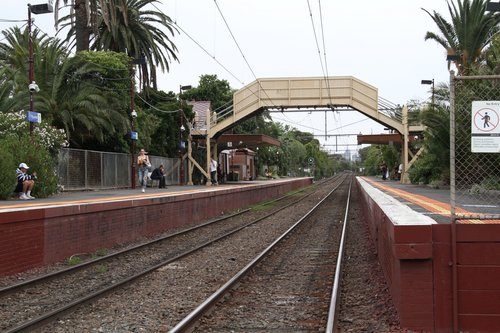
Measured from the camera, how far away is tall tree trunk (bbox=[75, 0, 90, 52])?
97.4 ft

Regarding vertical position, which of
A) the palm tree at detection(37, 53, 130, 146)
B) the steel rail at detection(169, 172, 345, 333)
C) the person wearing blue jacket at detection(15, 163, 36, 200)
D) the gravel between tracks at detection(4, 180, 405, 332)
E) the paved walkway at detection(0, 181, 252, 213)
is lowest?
the gravel between tracks at detection(4, 180, 405, 332)

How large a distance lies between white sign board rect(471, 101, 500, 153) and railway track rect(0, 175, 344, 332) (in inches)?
212

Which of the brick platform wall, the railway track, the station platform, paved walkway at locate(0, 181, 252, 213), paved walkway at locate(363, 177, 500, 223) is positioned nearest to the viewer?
the station platform

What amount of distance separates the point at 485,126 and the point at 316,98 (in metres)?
27.0

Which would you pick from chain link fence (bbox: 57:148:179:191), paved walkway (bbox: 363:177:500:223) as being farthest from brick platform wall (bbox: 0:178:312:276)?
paved walkway (bbox: 363:177:500:223)

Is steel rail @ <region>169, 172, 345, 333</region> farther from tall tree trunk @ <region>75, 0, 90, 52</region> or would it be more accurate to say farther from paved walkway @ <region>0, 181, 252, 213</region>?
tall tree trunk @ <region>75, 0, 90, 52</region>

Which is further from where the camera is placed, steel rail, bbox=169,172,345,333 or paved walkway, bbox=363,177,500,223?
paved walkway, bbox=363,177,500,223

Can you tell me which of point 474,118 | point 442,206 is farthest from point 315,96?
point 474,118

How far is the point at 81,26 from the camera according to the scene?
30828mm

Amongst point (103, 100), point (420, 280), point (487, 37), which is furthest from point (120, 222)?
point (487, 37)

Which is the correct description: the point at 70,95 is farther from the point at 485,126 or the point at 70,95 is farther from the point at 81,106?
the point at 485,126

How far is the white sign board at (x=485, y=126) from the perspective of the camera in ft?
18.8

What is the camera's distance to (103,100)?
2652 centimetres

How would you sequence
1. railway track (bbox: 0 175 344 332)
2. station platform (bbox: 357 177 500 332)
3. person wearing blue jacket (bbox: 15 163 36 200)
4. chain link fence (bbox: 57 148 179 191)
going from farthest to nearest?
chain link fence (bbox: 57 148 179 191) → person wearing blue jacket (bbox: 15 163 36 200) → railway track (bbox: 0 175 344 332) → station platform (bbox: 357 177 500 332)
